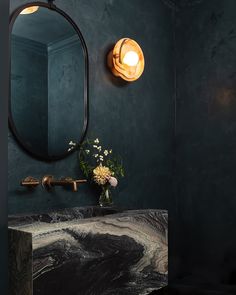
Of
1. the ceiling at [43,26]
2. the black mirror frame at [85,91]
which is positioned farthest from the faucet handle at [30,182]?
the ceiling at [43,26]

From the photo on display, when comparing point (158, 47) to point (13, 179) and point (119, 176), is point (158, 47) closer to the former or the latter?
point (119, 176)

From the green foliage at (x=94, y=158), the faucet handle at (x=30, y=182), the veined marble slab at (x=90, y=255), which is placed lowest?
the veined marble slab at (x=90, y=255)

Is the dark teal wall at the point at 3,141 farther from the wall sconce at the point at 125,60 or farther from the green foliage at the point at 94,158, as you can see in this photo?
the wall sconce at the point at 125,60

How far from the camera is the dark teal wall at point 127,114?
2.00 metres

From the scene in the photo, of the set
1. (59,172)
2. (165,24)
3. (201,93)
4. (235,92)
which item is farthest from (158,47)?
(59,172)

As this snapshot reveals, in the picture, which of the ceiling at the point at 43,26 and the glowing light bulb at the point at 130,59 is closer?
the ceiling at the point at 43,26

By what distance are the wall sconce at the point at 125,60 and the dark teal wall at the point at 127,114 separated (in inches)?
2.4

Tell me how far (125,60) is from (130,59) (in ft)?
0.14

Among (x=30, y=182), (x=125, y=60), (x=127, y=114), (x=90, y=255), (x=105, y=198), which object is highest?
(x=125, y=60)

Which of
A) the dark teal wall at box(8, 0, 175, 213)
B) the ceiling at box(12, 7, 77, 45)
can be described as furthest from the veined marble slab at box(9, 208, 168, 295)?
the ceiling at box(12, 7, 77, 45)

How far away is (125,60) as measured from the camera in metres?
2.47

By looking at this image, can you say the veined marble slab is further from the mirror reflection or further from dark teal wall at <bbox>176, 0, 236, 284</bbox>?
dark teal wall at <bbox>176, 0, 236, 284</bbox>

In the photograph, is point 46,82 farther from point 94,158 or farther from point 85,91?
point 94,158

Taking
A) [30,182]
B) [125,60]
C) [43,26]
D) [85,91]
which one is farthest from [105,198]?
[43,26]
